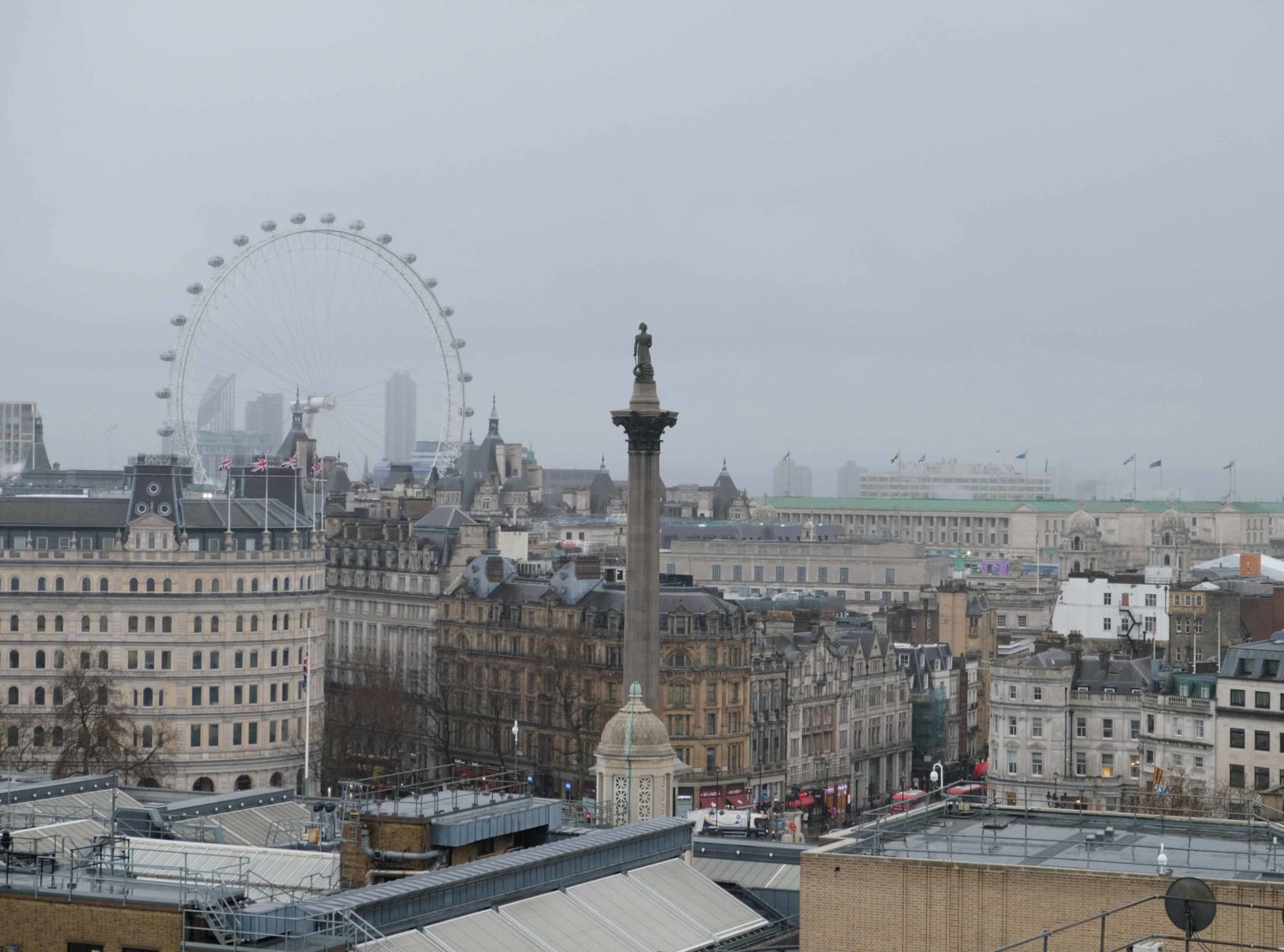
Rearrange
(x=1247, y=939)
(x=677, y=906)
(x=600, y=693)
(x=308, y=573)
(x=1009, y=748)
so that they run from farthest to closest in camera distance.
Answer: (x=308, y=573)
(x=600, y=693)
(x=1009, y=748)
(x=677, y=906)
(x=1247, y=939)

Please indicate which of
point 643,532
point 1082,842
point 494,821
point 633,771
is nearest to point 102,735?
point 643,532

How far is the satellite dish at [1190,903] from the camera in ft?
142

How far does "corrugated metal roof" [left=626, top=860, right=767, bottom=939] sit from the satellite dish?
18.1 metres

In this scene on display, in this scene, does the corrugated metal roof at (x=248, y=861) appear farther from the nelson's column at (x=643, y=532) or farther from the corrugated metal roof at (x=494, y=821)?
the nelson's column at (x=643, y=532)

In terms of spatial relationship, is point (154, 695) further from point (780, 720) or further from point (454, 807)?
point (454, 807)

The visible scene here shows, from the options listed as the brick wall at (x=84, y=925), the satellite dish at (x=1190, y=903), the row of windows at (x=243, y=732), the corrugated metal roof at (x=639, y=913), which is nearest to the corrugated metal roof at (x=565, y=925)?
the corrugated metal roof at (x=639, y=913)

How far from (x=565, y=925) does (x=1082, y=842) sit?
1218 centimetres

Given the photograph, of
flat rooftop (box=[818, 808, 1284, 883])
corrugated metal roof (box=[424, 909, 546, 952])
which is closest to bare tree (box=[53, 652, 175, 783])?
corrugated metal roof (box=[424, 909, 546, 952])

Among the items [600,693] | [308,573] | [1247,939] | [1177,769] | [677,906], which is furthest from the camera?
[308,573]

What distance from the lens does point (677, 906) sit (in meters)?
60.7

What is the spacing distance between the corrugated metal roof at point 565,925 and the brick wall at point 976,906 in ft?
18.1

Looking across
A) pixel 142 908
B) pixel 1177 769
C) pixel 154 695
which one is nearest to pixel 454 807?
pixel 142 908

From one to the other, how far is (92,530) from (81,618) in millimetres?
6555

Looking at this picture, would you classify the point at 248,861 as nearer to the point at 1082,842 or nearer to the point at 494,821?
the point at 494,821
